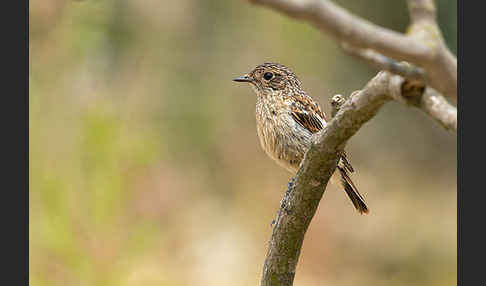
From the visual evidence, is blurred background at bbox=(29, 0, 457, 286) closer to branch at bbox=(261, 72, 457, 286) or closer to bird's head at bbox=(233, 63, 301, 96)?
bird's head at bbox=(233, 63, 301, 96)

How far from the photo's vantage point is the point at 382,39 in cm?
149

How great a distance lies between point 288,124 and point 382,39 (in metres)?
2.75

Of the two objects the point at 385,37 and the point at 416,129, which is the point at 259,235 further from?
the point at 385,37

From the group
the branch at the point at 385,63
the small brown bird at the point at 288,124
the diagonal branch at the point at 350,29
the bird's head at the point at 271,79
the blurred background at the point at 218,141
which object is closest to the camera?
the diagonal branch at the point at 350,29

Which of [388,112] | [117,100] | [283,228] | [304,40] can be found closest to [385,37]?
[283,228]

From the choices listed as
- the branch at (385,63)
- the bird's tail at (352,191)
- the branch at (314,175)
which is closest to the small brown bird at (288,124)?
the bird's tail at (352,191)

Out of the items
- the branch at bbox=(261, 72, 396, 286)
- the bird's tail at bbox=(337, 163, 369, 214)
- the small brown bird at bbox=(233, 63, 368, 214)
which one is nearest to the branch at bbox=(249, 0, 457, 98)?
the branch at bbox=(261, 72, 396, 286)

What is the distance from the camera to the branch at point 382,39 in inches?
57.9

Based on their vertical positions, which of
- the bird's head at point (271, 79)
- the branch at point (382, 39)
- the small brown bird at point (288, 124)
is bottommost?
the branch at point (382, 39)

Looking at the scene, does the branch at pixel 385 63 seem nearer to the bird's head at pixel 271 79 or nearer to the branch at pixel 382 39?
the branch at pixel 382 39

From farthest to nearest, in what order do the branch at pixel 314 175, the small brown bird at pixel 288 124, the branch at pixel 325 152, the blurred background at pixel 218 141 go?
1. the blurred background at pixel 218 141
2. the small brown bird at pixel 288 124
3. the branch at pixel 314 175
4. the branch at pixel 325 152

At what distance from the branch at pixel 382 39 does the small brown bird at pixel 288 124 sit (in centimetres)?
240

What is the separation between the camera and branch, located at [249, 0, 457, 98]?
1.47m

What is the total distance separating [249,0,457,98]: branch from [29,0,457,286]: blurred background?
3.76 metres
